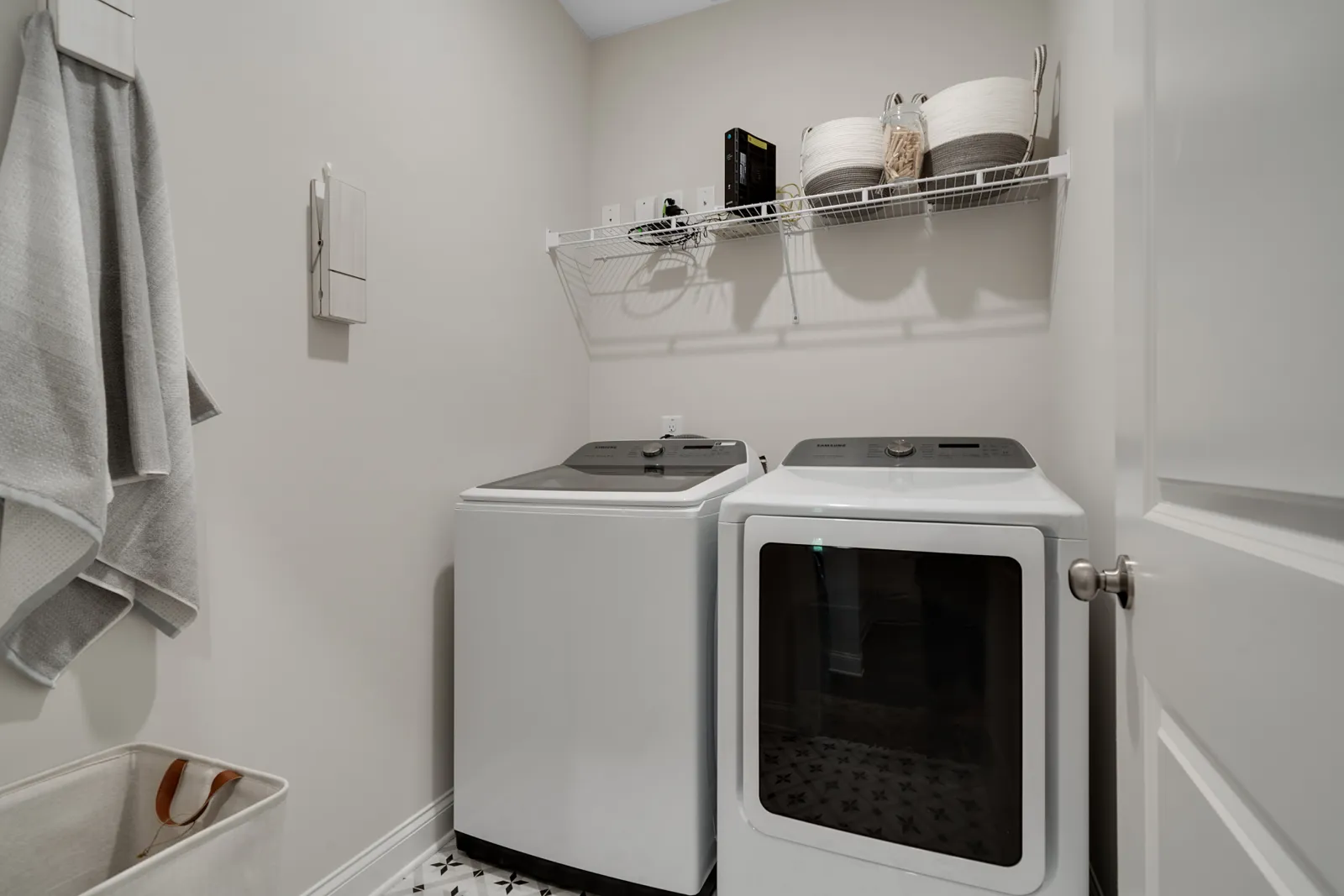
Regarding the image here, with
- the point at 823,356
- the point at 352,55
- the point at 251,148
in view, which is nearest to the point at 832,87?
the point at 823,356

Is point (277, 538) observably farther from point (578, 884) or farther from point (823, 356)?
point (823, 356)

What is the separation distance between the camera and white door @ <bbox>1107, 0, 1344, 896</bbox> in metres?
0.35

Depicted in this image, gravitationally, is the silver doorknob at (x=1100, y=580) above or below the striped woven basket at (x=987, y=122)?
below

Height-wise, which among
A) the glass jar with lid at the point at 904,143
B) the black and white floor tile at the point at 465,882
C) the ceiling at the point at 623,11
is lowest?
the black and white floor tile at the point at 465,882

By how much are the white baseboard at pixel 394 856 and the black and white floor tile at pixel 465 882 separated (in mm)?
27

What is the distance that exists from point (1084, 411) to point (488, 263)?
1.68m

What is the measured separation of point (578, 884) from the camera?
1.53m

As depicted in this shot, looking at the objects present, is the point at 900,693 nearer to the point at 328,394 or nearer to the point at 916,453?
the point at 916,453

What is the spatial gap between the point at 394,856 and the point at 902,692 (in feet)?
4.26

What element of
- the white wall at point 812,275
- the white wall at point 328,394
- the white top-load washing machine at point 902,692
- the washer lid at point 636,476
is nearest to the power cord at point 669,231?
the white wall at point 812,275

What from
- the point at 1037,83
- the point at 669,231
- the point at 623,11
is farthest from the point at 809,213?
the point at 623,11

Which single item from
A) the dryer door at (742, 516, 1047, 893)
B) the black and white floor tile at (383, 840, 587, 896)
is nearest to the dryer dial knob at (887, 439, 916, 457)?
the dryer door at (742, 516, 1047, 893)

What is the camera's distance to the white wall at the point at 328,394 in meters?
1.14

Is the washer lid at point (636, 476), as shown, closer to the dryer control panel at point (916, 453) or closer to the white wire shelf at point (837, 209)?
the dryer control panel at point (916, 453)
